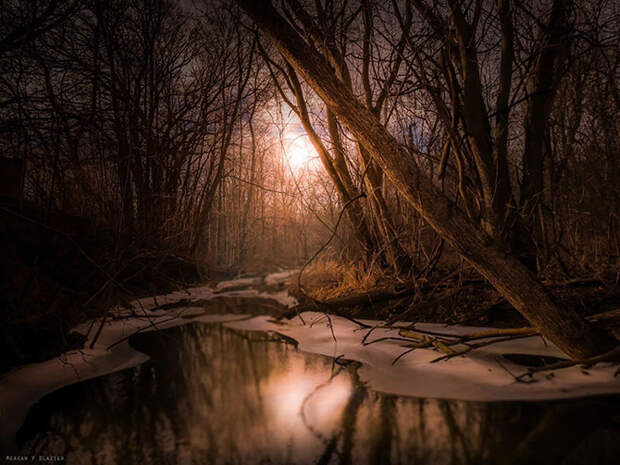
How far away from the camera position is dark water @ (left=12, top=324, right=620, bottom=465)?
5.71ft

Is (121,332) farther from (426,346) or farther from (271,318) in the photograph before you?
(426,346)

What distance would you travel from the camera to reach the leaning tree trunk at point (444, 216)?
7.62 feet

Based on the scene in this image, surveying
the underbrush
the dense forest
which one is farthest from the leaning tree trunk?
the underbrush

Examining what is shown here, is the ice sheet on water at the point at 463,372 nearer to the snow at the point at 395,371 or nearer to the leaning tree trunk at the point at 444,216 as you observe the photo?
the snow at the point at 395,371

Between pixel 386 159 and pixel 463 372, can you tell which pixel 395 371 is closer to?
pixel 463 372

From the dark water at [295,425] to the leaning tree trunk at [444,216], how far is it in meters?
0.48

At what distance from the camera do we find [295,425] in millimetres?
2086

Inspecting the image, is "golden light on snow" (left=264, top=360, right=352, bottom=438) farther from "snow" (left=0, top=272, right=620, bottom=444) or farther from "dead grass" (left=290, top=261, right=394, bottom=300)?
"dead grass" (left=290, top=261, right=394, bottom=300)

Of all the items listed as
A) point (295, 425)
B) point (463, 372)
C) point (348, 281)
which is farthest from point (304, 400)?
point (348, 281)

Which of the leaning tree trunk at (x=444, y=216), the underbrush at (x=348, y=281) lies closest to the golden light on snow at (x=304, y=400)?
the leaning tree trunk at (x=444, y=216)

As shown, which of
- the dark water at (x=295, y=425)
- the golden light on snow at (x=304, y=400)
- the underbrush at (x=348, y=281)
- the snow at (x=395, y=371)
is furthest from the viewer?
the underbrush at (x=348, y=281)

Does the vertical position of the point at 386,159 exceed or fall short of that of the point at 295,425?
it exceeds it

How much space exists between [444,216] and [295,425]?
5.98 feet

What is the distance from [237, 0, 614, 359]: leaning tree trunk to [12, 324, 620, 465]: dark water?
48 cm
